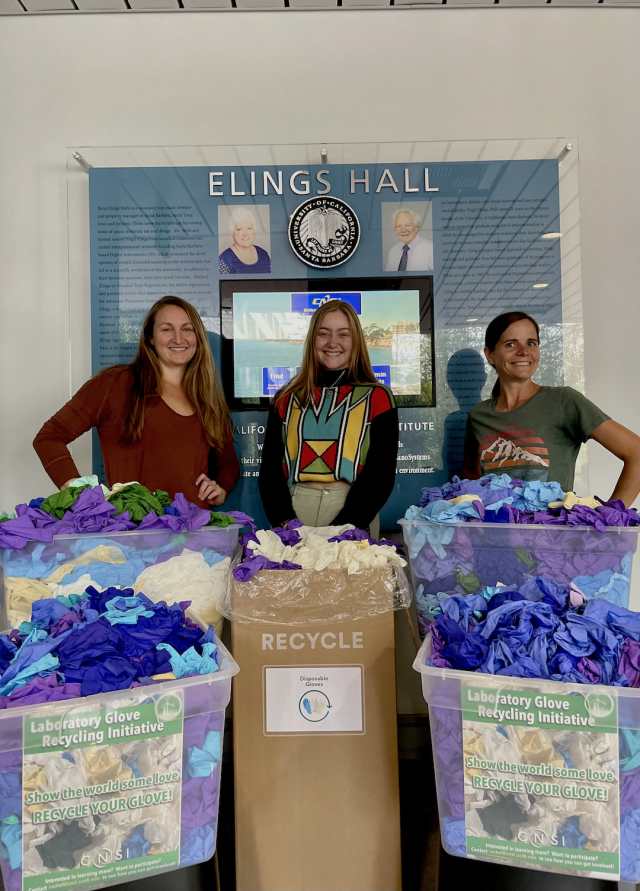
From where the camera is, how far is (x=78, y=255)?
10.2 feet

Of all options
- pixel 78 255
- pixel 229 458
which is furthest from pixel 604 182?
pixel 78 255

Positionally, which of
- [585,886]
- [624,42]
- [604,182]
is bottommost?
[585,886]

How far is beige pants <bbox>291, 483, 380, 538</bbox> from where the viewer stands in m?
2.48

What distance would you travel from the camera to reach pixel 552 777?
1.08 meters

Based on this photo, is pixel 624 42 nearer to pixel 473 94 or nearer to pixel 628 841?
pixel 473 94

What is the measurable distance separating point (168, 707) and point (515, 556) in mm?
1024

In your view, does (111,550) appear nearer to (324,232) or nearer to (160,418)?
(160,418)

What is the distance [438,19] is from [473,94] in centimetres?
38

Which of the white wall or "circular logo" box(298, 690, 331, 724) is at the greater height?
the white wall

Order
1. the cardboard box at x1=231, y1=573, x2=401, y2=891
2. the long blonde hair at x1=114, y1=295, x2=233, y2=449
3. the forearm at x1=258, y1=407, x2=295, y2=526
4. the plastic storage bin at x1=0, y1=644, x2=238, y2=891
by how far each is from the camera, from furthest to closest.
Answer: the long blonde hair at x1=114, y1=295, x2=233, y2=449
the forearm at x1=258, y1=407, x2=295, y2=526
the cardboard box at x1=231, y1=573, x2=401, y2=891
the plastic storage bin at x1=0, y1=644, x2=238, y2=891

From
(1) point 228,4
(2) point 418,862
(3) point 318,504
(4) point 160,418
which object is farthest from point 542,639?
(1) point 228,4

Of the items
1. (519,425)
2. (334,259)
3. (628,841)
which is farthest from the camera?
(334,259)

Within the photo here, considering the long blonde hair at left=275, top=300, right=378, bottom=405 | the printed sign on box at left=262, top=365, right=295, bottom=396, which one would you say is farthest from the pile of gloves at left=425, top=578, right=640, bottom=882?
the printed sign on box at left=262, top=365, right=295, bottom=396

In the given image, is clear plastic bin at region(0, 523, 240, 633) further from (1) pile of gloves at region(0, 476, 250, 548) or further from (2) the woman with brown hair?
(2) the woman with brown hair
